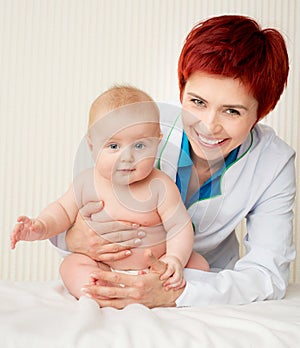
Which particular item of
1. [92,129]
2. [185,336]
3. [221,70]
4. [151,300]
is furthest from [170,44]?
[185,336]

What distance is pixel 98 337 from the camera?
1199 mm

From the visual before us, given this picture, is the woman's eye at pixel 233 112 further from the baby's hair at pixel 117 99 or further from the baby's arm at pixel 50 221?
the baby's arm at pixel 50 221

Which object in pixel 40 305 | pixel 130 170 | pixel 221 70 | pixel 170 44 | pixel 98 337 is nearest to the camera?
pixel 98 337

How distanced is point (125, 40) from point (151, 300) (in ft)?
6.44

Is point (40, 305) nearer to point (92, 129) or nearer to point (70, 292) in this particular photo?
point (70, 292)

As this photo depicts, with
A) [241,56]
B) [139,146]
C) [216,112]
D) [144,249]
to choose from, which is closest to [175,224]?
[144,249]

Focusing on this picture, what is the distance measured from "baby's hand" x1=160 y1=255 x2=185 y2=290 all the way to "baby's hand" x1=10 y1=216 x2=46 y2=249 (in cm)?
30

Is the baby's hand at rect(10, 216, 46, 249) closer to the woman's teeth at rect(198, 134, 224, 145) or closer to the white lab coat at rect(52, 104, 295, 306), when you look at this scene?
the white lab coat at rect(52, 104, 295, 306)

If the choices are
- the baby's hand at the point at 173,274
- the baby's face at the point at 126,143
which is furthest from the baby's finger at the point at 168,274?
the baby's face at the point at 126,143

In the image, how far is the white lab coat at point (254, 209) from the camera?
1.74m

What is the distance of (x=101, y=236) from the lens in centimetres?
162

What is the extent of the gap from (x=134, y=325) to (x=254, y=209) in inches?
28.8

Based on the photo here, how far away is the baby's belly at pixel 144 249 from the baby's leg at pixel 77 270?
0.13 ft

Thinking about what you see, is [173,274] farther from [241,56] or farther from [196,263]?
[241,56]
